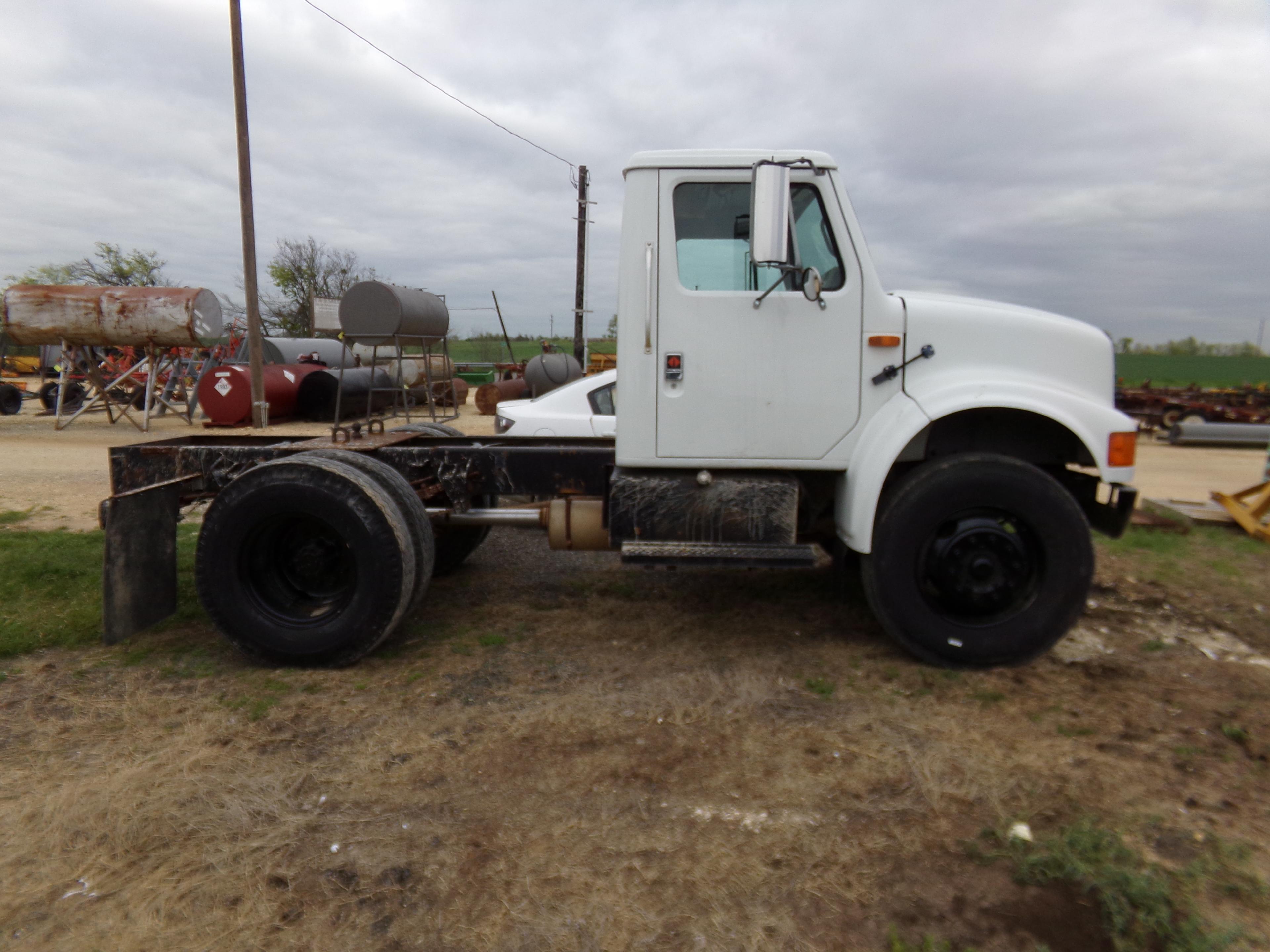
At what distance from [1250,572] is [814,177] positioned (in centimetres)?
467

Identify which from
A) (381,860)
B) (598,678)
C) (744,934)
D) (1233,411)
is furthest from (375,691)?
(1233,411)

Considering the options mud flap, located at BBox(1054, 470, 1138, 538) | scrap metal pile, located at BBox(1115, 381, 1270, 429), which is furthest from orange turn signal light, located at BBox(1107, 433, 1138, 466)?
scrap metal pile, located at BBox(1115, 381, 1270, 429)

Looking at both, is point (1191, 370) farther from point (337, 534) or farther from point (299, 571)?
point (299, 571)

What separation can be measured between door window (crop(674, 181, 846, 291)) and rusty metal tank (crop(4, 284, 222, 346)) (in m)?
14.0

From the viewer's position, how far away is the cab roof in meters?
4.20

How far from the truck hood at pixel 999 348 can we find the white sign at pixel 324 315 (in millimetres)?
23783

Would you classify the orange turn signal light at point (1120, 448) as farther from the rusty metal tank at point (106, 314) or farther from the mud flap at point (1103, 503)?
the rusty metal tank at point (106, 314)

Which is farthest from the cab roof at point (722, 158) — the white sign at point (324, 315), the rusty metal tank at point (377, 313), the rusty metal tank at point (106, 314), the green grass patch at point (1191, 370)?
the white sign at point (324, 315)

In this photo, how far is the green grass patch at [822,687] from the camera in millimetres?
4012

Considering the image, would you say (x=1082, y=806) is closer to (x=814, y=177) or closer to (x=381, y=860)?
(x=381, y=860)

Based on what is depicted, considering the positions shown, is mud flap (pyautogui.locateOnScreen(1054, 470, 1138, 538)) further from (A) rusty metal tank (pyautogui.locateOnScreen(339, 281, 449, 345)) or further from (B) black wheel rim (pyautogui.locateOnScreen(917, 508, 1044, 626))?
(A) rusty metal tank (pyautogui.locateOnScreen(339, 281, 449, 345))

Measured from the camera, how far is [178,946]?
91.7 inches

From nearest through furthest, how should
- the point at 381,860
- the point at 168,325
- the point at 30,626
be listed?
1. the point at 381,860
2. the point at 30,626
3. the point at 168,325

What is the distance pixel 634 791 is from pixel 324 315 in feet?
86.5
